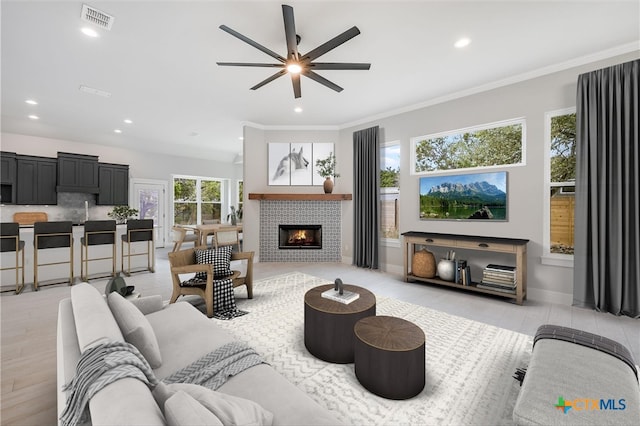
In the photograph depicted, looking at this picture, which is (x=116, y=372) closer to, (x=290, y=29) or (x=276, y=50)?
(x=290, y=29)

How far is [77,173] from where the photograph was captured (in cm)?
612

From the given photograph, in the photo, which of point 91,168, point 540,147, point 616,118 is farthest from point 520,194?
point 91,168

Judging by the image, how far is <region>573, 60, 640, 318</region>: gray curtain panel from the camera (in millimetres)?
2842

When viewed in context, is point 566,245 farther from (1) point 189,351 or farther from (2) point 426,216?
(1) point 189,351

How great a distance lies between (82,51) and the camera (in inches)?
117

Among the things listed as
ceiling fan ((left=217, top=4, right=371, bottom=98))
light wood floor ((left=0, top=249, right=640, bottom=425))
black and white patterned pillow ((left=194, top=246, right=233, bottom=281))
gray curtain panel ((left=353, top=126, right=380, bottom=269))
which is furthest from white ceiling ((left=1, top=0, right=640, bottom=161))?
light wood floor ((left=0, top=249, right=640, bottom=425))

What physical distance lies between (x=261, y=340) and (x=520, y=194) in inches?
147

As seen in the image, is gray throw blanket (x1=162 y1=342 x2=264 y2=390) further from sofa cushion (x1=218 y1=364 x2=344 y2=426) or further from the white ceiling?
the white ceiling

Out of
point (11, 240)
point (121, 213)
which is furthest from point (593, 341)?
point (121, 213)

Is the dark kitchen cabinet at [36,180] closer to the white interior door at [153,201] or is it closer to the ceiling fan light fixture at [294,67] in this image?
the white interior door at [153,201]

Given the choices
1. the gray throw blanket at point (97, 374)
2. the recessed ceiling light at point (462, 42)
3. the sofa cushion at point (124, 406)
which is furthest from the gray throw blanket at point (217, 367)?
the recessed ceiling light at point (462, 42)

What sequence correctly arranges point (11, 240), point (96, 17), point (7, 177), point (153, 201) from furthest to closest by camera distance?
point (153, 201), point (7, 177), point (11, 240), point (96, 17)

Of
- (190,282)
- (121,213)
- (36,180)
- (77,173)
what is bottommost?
(190,282)

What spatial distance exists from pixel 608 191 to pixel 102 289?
21.5 feet
